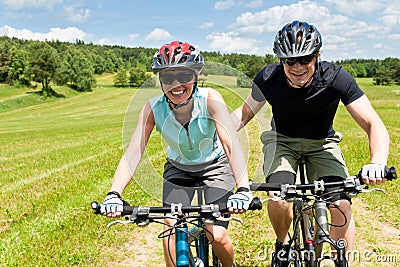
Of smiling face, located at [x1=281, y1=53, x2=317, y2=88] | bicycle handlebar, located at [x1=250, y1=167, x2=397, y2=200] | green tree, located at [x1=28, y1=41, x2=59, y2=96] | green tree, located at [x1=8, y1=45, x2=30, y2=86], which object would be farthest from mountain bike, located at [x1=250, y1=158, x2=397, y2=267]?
green tree, located at [x1=8, y1=45, x2=30, y2=86]

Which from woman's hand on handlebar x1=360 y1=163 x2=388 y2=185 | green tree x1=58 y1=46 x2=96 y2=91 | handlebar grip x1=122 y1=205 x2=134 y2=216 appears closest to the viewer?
handlebar grip x1=122 y1=205 x2=134 y2=216

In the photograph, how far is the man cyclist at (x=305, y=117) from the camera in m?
3.46

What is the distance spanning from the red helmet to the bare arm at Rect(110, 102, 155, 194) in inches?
18.2

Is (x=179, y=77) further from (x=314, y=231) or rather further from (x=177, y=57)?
(x=314, y=231)

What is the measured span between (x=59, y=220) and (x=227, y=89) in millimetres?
4966

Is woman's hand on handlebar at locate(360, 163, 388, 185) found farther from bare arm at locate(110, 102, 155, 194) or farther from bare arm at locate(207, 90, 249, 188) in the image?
bare arm at locate(110, 102, 155, 194)

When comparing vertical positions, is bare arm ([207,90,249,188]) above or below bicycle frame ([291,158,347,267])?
above

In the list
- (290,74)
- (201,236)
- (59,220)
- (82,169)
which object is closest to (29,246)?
(59,220)

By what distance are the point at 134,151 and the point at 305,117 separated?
1.66 metres

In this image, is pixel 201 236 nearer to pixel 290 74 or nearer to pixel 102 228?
pixel 290 74

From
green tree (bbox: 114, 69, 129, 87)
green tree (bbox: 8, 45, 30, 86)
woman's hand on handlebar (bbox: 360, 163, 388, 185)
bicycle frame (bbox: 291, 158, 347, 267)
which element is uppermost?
green tree (bbox: 8, 45, 30, 86)

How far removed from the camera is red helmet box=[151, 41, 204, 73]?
2994 mm

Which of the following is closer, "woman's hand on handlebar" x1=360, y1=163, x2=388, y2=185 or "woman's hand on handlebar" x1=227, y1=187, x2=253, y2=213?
"woman's hand on handlebar" x1=227, y1=187, x2=253, y2=213

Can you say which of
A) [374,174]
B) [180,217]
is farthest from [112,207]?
[374,174]
